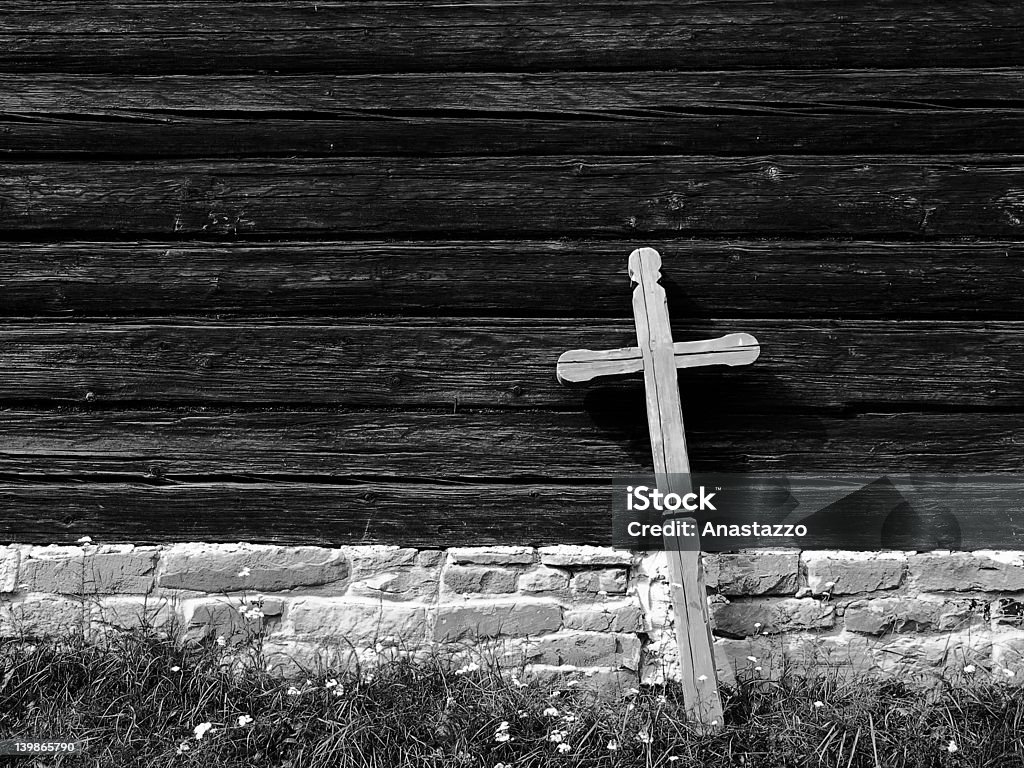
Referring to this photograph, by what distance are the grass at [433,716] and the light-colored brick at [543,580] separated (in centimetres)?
27

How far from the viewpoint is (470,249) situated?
2.64m

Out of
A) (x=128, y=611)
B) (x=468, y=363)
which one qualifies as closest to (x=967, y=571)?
(x=468, y=363)

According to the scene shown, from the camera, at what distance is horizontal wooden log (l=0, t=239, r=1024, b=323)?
258 cm

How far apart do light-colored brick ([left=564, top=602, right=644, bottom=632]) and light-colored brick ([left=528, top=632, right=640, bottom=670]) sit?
2cm

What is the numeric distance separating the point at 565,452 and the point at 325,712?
1033 millimetres

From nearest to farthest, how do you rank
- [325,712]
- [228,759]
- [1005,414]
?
[228,759] → [325,712] → [1005,414]

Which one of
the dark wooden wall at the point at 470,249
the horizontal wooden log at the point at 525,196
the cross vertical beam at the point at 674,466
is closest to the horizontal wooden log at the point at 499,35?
the dark wooden wall at the point at 470,249

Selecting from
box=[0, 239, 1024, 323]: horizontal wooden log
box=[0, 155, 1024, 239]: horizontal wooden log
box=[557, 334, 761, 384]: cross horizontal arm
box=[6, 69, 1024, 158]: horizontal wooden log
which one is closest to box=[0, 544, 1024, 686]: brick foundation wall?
box=[557, 334, 761, 384]: cross horizontal arm

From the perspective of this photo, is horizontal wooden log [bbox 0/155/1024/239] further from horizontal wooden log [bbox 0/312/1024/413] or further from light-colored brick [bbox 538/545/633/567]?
light-colored brick [bbox 538/545/633/567]

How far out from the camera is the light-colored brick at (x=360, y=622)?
2.66 meters

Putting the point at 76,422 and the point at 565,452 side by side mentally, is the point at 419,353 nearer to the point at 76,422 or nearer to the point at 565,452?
the point at 565,452

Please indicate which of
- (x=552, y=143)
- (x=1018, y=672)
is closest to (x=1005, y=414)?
(x=1018, y=672)

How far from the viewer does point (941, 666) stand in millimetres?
2604

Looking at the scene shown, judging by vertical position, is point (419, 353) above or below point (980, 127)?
below
